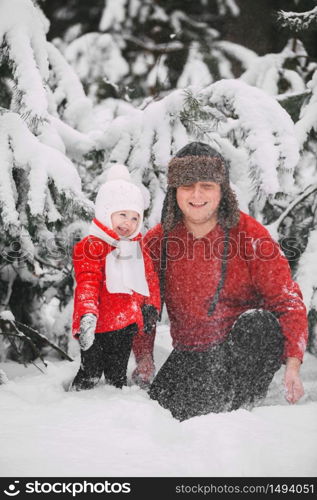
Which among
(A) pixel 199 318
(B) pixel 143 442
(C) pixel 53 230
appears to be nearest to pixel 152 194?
(C) pixel 53 230

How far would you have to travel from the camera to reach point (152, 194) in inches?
114

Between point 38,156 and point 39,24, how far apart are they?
2.35 ft

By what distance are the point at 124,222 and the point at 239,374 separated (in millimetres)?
843

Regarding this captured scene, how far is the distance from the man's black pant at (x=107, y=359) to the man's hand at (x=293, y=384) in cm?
69

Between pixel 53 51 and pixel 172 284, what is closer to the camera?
pixel 172 284

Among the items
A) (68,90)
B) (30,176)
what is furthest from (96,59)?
(30,176)

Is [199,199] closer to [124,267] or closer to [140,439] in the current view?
[124,267]

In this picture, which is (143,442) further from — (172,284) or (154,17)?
(154,17)

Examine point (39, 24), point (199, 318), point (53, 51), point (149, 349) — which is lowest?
point (149, 349)

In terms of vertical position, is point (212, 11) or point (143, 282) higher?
point (212, 11)

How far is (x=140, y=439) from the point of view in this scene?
5.05 feet

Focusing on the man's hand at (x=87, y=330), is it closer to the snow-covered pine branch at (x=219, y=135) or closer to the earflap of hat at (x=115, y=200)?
the earflap of hat at (x=115, y=200)

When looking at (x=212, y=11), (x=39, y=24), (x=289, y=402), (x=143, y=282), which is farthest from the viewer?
(x=212, y=11)

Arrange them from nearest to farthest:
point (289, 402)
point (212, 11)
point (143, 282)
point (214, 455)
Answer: point (214, 455), point (289, 402), point (143, 282), point (212, 11)
